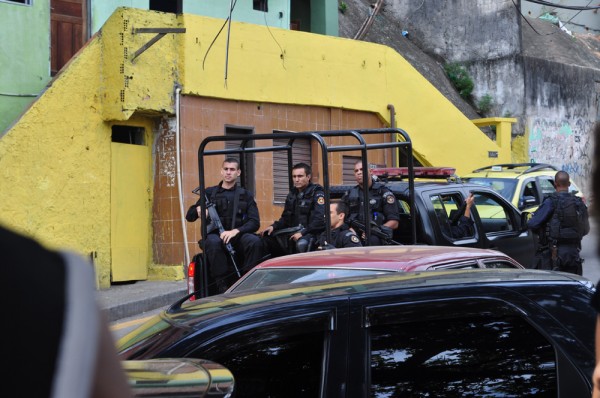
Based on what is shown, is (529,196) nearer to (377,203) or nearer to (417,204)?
(417,204)

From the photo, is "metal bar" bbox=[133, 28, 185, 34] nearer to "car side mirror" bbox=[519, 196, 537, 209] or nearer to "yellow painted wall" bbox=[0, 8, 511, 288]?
"yellow painted wall" bbox=[0, 8, 511, 288]

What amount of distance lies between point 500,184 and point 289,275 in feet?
37.4

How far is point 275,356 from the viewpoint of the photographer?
344cm

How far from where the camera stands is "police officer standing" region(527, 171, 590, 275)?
37.2ft

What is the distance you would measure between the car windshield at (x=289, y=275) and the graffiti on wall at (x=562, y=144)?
2158 centimetres

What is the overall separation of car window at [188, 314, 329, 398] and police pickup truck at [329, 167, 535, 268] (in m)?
6.25

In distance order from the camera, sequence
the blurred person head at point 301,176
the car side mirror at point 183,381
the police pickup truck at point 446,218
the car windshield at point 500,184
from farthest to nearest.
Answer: the car windshield at point 500,184 → the police pickup truck at point 446,218 → the blurred person head at point 301,176 → the car side mirror at point 183,381

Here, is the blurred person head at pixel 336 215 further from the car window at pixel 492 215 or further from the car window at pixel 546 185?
the car window at pixel 546 185

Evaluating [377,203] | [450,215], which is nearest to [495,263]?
[377,203]

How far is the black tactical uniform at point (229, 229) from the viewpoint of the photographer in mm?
9094

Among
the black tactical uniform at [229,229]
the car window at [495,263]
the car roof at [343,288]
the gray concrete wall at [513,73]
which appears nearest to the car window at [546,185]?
the black tactical uniform at [229,229]

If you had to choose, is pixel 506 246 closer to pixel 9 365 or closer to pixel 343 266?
pixel 343 266

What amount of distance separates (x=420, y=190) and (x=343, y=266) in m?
4.90

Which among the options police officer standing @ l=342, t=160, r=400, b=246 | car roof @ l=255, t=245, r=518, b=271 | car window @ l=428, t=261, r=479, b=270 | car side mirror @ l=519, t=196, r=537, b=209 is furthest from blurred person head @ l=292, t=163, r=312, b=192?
car side mirror @ l=519, t=196, r=537, b=209
